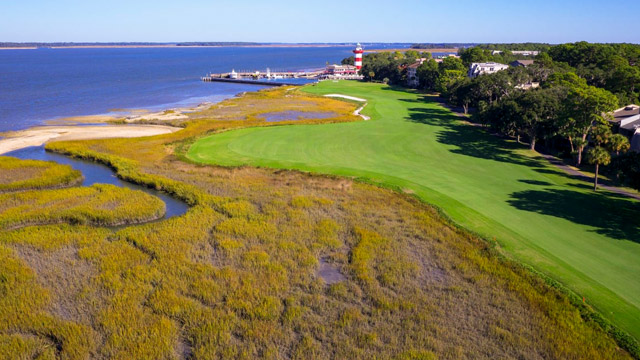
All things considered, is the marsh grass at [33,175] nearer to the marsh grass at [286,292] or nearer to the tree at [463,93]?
the marsh grass at [286,292]

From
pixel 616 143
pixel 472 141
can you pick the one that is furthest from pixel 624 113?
pixel 616 143

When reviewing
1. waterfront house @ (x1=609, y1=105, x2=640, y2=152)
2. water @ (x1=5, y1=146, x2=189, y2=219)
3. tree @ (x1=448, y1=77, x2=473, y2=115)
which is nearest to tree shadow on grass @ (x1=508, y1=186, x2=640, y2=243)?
waterfront house @ (x1=609, y1=105, x2=640, y2=152)

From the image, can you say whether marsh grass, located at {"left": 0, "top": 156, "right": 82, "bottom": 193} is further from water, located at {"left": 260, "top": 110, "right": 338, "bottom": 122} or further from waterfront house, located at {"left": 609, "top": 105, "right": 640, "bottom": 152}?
waterfront house, located at {"left": 609, "top": 105, "right": 640, "bottom": 152}

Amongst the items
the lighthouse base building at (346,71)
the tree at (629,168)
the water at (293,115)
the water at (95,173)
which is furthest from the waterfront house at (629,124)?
the lighthouse base building at (346,71)

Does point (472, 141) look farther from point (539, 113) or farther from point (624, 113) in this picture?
point (624, 113)

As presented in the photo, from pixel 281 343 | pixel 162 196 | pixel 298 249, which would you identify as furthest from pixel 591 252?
pixel 162 196
